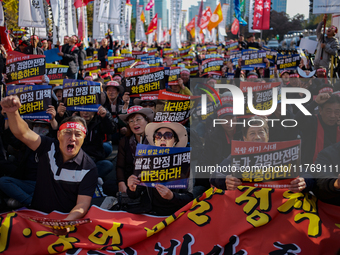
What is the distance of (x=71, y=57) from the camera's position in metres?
11.6

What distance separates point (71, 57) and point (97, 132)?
22.6 ft

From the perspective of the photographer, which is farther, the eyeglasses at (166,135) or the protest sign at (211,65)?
the protest sign at (211,65)

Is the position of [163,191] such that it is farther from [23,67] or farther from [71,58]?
[71,58]

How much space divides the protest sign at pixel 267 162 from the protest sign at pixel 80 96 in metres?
3.01

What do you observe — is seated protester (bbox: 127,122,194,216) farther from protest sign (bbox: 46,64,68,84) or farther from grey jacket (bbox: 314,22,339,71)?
grey jacket (bbox: 314,22,339,71)

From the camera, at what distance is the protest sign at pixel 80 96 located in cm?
550

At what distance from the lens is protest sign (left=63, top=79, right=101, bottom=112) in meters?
Answer: 5.50

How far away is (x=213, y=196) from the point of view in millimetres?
3348

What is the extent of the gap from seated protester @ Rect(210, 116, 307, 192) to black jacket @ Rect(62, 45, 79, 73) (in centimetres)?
907

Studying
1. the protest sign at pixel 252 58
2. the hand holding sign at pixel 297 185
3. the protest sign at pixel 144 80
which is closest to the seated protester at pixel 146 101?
the protest sign at pixel 144 80

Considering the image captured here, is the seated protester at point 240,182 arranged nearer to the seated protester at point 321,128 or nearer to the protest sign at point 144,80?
the seated protester at point 321,128

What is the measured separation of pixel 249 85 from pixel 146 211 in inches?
147

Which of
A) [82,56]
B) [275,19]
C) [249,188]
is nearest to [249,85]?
[249,188]

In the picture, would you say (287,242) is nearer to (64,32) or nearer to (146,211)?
(146,211)
